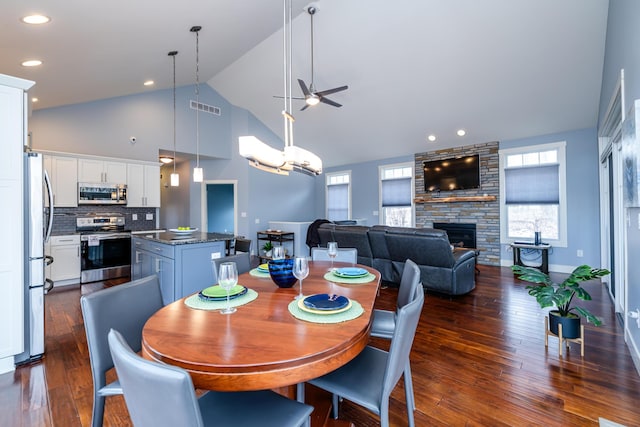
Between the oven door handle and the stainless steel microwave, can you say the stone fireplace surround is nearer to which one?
the oven door handle

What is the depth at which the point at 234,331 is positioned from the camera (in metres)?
1.16

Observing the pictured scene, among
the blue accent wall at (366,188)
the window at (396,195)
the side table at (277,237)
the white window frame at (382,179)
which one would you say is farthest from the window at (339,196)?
the side table at (277,237)

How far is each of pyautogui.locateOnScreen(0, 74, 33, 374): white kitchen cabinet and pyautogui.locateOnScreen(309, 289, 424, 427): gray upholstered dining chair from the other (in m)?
2.46

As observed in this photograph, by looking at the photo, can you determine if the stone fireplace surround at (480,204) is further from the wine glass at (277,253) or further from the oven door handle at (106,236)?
the oven door handle at (106,236)

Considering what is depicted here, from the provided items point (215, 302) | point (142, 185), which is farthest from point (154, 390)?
point (142, 185)

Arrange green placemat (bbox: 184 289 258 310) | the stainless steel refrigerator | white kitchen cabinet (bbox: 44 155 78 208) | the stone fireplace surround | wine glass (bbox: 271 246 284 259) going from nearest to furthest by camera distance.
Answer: green placemat (bbox: 184 289 258 310) → wine glass (bbox: 271 246 284 259) → the stainless steel refrigerator → white kitchen cabinet (bbox: 44 155 78 208) → the stone fireplace surround

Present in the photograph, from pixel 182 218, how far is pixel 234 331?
294 inches

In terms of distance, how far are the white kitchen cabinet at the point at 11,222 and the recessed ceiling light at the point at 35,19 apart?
939mm

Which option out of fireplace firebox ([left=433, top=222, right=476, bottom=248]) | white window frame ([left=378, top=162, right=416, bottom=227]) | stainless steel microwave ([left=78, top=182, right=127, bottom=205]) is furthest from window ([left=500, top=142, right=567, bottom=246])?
stainless steel microwave ([left=78, top=182, right=127, bottom=205])

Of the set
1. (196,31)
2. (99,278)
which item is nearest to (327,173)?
(196,31)

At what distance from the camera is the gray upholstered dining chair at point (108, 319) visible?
133 centimetres

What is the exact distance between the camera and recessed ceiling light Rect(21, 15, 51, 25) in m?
2.68

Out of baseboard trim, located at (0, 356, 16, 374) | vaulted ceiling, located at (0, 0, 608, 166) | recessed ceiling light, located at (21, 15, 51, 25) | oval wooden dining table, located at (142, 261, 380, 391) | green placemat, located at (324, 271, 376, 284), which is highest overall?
vaulted ceiling, located at (0, 0, 608, 166)

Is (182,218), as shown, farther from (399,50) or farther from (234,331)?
(234,331)
